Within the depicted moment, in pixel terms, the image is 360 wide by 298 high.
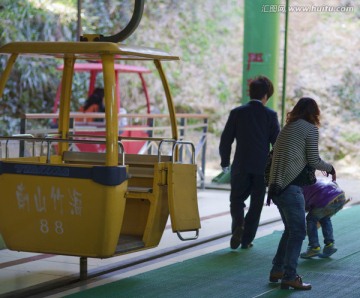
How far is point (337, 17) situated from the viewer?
21578 mm

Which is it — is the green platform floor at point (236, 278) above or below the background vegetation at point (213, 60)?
below

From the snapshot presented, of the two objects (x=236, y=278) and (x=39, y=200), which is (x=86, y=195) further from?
(x=236, y=278)

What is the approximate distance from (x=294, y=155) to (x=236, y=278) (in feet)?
4.42

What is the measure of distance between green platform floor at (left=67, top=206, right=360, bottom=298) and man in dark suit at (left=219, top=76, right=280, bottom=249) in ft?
1.16

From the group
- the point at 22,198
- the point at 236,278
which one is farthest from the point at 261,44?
the point at 22,198

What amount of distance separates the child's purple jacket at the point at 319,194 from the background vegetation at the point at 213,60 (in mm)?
11348

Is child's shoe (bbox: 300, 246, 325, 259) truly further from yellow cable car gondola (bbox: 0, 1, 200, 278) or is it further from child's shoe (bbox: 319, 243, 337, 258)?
yellow cable car gondola (bbox: 0, 1, 200, 278)

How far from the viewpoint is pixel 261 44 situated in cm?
1462

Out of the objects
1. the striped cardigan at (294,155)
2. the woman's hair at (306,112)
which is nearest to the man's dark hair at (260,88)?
the woman's hair at (306,112)

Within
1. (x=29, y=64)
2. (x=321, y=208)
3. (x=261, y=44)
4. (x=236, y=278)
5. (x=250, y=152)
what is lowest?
(x=236, y=278)

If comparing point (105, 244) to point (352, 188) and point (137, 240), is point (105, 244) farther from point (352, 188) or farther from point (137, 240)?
point (352, 188)

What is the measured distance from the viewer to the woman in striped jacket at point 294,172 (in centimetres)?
707

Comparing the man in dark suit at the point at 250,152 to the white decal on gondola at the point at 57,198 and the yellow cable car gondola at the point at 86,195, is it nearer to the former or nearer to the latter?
the yellow cable car gondola at the point at 86,195

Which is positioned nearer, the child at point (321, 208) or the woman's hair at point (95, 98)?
the child at point (321, 208)
